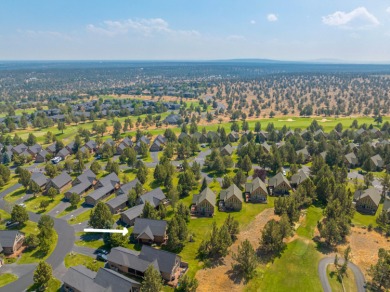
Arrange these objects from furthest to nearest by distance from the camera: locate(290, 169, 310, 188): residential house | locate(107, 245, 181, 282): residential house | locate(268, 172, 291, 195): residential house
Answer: locate(290, 169, 310, 188): residential house → locate(268, 172, 291, 195): residential house → locate(107, 245, 181, 282): residential house

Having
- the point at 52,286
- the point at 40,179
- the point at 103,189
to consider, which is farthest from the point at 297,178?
the point at 40,179

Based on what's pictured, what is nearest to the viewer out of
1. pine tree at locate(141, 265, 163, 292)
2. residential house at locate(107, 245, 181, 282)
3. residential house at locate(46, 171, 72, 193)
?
pine tree at locate(141, 265, 163, 292)

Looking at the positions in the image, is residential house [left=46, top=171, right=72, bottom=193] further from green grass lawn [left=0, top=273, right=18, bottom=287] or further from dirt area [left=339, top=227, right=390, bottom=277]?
dirt area [left=339, top=227, right=390, bottom=277]

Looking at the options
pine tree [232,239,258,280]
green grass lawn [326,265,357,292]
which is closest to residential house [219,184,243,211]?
pine tree [232,239,258,280]

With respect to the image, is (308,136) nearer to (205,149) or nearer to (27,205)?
(205,149)

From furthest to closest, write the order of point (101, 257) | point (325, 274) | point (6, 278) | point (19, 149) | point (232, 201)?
point (19, 149) < point (232, 201) < point (101, 257) < point (325, 274) < point (6, 278)

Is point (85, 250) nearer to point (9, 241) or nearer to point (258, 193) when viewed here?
point (9, 241)
